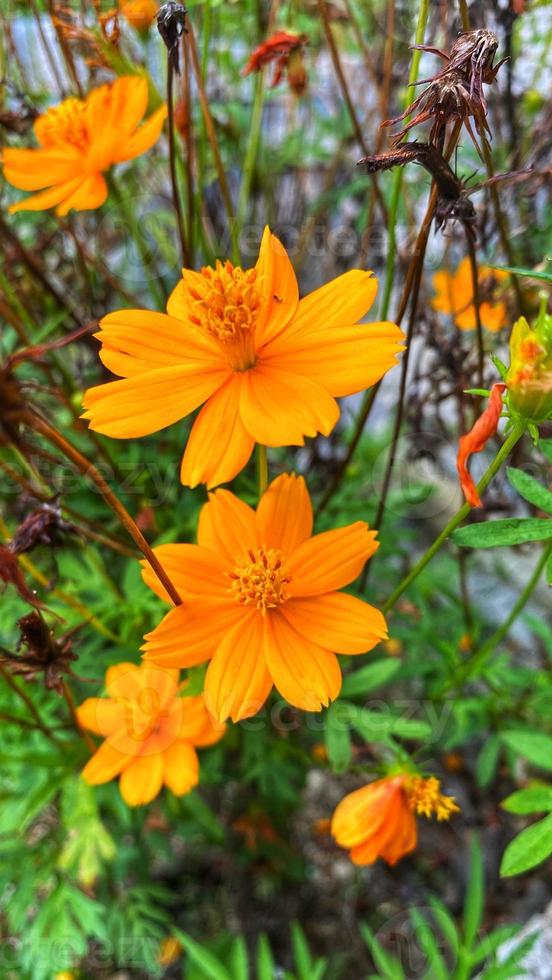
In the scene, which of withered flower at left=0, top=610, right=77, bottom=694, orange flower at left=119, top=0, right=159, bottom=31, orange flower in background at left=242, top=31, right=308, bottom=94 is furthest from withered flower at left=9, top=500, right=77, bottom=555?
orange flower at left=119, top=0, right=159, bottom=31

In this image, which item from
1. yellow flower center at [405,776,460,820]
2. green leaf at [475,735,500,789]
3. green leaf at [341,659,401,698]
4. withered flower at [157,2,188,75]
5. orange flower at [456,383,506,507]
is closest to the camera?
orange flower at [456,383,506,507]

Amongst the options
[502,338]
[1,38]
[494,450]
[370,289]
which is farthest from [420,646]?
[1,38]

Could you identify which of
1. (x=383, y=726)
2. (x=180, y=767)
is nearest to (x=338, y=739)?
(x=383, y=726)

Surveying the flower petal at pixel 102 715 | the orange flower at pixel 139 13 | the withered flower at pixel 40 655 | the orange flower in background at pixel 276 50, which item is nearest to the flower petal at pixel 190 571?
the withered flower at pixel 40 655

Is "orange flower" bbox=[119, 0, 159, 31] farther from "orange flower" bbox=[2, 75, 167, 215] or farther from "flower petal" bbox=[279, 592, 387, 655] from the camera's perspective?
"flower petal" bbox=[279, 592, 387, 655]

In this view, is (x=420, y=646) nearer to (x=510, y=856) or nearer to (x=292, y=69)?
(x=510, y=856)

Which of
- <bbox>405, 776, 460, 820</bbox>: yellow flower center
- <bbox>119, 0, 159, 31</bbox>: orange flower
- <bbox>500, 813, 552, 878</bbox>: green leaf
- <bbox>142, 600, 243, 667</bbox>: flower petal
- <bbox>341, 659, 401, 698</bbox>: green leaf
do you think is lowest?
<bbox>500, 813, 552, 878</bbox>: green leaf

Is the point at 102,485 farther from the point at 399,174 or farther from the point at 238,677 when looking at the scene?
the point at 399,174
